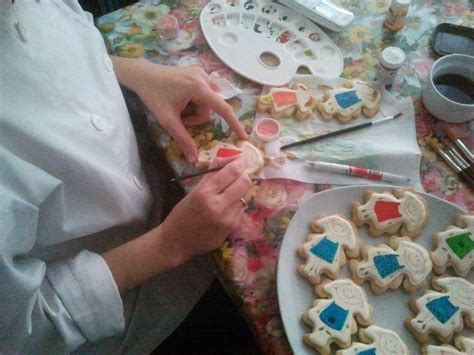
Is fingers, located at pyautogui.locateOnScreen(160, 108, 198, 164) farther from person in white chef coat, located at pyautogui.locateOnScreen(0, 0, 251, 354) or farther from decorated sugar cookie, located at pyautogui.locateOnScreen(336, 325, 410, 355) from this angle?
decorated sugar cookie, located at pyautogui.locateOnScreen(336, 325, 410, 355)

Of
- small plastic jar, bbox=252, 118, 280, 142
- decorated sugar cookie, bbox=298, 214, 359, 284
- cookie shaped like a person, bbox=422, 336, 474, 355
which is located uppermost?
small plastic jar, bbox=252, 118, 280, 142

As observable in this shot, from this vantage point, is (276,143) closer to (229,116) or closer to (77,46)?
(229,116)

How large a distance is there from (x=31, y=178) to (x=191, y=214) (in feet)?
0.68

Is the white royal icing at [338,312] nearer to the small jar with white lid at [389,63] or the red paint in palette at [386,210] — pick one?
the red paint in palette at [386,210]

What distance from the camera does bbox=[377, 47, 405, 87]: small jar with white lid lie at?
70 cm

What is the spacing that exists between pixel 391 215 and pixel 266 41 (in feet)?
1.25

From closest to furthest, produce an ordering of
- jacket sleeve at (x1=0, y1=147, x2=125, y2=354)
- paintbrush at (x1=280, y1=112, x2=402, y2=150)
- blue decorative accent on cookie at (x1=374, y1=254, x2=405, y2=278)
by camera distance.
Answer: jacket sleeve at (x1=0, y1=147, x2=125, y2=354) → blue decorative accent on cookie at (x1=374, y1=254, x2=405, y2=278) → paintbrush at (x1=280, y1=112, x2=402, y2=150)

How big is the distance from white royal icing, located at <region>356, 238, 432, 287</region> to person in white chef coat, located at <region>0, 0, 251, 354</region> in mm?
186

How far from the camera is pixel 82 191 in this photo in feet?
1.86

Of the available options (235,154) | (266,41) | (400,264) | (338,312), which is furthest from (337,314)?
(266,41)

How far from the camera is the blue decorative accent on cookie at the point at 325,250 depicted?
0.57 metres

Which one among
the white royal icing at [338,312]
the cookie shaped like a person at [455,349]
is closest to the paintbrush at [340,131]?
the white royal icing at [338,312]

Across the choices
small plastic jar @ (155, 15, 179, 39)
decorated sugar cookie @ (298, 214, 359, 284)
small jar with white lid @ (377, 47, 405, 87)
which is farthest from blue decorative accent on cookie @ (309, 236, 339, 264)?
small plastic jar @ (155, 15, 179, 39)

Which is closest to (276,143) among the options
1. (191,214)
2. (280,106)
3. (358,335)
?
(280,106)
